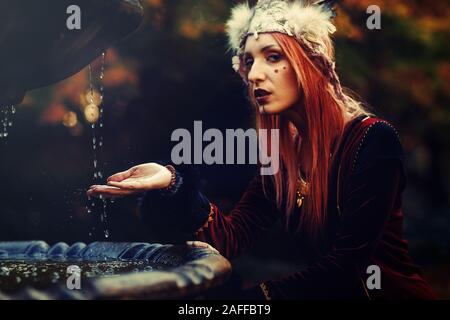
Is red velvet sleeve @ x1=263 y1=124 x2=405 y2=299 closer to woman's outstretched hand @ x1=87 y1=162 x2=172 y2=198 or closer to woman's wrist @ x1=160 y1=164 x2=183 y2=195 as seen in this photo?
woman's wrist @ x1=160 y1=164 x2=183 y2=195

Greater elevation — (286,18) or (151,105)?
(286,18)

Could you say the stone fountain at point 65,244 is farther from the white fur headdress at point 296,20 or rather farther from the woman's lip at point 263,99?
the woman's lip at point 263,99

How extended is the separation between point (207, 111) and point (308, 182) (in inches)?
38.5

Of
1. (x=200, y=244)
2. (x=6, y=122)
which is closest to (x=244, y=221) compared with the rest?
(x=200, y=244)

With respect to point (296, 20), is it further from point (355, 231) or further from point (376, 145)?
point (355, 231)

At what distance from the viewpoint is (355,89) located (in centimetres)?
474

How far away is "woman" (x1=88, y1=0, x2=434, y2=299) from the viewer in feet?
14.2

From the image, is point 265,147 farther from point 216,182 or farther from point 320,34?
point 320,34

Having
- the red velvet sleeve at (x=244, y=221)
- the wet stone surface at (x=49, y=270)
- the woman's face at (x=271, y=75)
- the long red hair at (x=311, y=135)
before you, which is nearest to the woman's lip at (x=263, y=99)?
the woman's face at (x=271, y=75)

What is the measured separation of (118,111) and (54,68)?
631 mm

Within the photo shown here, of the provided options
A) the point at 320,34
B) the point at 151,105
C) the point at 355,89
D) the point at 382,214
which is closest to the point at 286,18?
the point at 320,34

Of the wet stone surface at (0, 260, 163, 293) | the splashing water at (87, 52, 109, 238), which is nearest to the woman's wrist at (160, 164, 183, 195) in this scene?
the wet stone surface at (0, 260, 163, 293)

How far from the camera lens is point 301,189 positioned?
4625 mm

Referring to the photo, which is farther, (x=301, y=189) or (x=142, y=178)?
(x=301, y=189)
